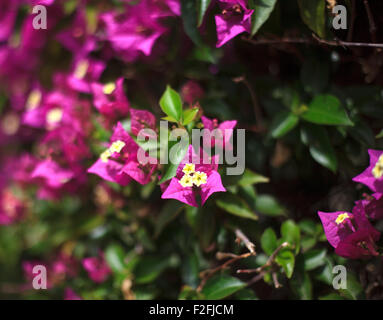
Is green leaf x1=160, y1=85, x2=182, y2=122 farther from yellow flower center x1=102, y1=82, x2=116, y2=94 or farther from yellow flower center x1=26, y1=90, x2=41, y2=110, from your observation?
yellow flower center x1=26, y1=90, x2=41, y2=110

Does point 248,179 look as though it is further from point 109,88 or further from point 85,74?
point 85,74

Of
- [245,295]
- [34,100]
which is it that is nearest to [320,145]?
[245,295]

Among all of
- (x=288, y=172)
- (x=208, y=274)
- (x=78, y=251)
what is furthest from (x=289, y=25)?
(x=78, y=251)

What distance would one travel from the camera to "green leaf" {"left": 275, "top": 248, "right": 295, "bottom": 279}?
794 mm

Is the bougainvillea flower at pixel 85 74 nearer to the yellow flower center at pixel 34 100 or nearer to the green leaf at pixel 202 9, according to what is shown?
the yellow flower center at pixel 34 100

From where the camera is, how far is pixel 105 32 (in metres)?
1.21

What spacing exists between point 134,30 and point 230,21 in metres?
0.34

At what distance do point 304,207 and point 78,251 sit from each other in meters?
0.79

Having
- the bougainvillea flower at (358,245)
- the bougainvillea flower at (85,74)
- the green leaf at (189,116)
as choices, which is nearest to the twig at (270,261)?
the bougainvillea flower at (358,245)

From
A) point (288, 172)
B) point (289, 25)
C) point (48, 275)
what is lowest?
point (48, 275)

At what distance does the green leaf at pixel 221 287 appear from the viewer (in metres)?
0.85

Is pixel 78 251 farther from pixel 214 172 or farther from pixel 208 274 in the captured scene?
pixel 214 172

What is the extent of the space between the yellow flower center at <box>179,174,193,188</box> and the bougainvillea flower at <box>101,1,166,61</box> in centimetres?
40

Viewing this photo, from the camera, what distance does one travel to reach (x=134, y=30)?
1.06m
